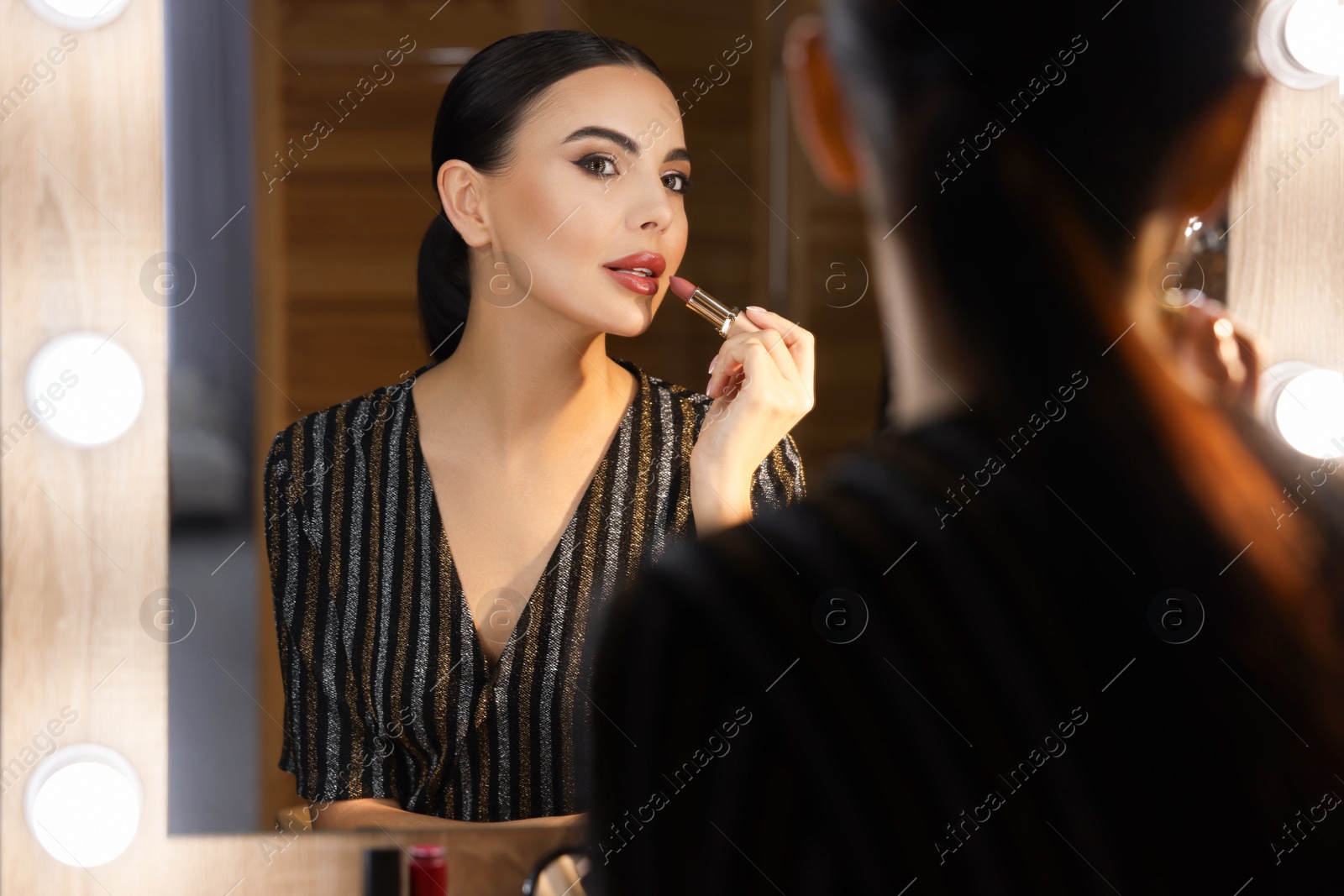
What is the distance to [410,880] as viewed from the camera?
1.97 feet

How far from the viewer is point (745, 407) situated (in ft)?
2.01

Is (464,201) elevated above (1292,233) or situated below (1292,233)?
above

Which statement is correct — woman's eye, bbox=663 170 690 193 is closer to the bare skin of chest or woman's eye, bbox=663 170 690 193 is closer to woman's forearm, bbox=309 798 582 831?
the bare skin of chest

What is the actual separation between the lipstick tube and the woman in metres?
0.09

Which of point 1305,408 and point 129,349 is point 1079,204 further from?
point 129,349

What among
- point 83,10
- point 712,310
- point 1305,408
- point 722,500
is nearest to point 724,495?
point 722,500

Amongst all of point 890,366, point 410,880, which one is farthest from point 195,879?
point 890,366

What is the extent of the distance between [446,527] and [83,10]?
385 millimetres

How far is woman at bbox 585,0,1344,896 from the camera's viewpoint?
1.99ft


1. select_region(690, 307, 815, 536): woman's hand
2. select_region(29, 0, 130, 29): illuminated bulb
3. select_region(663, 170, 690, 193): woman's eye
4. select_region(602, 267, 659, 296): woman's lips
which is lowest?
select_region(690, 307, 815, 536): woman's hand

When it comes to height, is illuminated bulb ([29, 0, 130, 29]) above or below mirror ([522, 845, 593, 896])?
above

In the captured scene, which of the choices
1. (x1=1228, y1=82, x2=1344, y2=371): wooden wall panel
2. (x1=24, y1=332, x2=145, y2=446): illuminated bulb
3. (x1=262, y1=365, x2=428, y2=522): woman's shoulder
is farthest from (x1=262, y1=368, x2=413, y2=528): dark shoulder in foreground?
(x1=1228, y1=82, x2=1344, y2=371): wooden wall panel

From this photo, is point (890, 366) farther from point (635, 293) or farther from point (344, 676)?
point (344, 676)

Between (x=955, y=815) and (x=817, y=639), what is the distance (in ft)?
0.41
